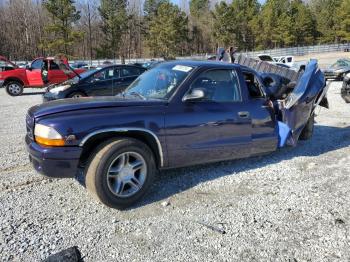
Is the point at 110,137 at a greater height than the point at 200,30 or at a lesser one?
lesser

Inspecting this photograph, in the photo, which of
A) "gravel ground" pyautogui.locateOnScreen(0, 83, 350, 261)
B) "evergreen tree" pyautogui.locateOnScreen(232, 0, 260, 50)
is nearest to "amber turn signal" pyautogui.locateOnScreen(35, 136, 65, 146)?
"gravel ground" pyautogui.locateOnScreen(0, 83, 350, 261)

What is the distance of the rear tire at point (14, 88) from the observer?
18.0 metres

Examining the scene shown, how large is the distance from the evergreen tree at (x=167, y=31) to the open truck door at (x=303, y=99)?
178 feet

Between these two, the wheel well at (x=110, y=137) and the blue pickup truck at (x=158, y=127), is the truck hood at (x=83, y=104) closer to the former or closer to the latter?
the blue pickup truck at (x=158, y=127)

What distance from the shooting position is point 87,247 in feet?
11.3

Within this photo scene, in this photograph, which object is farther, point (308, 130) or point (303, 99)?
point (308, 130)

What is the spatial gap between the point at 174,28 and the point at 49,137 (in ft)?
194

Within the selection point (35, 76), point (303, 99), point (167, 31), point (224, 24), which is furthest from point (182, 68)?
point (224, 24)

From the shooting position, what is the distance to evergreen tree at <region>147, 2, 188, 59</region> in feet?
198

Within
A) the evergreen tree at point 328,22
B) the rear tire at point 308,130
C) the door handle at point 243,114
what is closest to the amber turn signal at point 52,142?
the door handle at point 243,114

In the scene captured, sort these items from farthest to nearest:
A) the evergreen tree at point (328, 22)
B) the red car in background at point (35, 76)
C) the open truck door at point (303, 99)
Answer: the evergreen tree at point (328, 22) < the red car in background at point (35, 76) < the open truck door at point (303, 99)

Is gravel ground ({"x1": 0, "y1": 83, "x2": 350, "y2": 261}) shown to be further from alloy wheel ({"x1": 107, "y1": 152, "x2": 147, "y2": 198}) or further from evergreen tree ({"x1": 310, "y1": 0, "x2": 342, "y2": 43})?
evergreen tree ({"x1": 310, "y1": 0, "x2": 342, "y2": 43})

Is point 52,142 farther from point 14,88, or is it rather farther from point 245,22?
point 245,22

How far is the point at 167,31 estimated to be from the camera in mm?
60438
